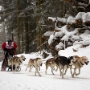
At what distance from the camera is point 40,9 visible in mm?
22797

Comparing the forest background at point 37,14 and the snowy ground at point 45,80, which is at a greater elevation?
the forest background at point 37,14

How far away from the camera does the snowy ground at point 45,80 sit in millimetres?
7910

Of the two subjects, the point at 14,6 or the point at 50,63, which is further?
the point at 14,6

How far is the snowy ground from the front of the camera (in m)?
7.91

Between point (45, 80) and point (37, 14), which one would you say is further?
point (37, 14)

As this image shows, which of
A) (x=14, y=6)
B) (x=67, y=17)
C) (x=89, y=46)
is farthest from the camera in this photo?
(x=14, y=6)

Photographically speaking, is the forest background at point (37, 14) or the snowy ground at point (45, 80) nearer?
the snowy ground at point (45, 80)

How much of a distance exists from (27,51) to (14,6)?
6.46 metres

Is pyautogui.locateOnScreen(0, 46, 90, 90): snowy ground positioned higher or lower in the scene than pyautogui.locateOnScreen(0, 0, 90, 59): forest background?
lower

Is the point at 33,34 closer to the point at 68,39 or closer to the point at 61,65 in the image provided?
the point at 68,39

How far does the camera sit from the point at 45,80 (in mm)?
9672

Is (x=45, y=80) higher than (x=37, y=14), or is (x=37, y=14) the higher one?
(x=37, y=14)

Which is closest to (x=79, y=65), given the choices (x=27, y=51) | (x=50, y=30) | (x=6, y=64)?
(x=6, y=64)

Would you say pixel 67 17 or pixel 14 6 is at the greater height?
pixel 14 6
